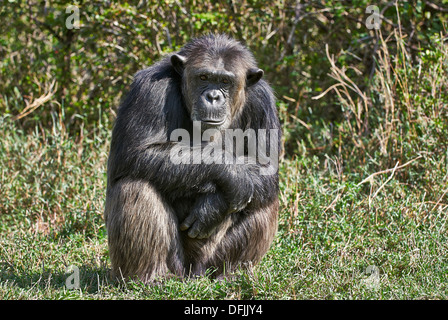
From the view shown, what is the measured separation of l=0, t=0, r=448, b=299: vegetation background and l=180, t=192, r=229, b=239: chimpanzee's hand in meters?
0.45

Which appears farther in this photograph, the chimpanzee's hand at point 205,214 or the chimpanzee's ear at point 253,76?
the chimpanzee's ear at point 253,76

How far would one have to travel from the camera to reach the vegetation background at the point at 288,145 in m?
5.72

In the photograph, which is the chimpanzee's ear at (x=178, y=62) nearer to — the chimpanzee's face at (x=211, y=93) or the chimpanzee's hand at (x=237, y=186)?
the chimpanzee's face at (x=211, y=93)

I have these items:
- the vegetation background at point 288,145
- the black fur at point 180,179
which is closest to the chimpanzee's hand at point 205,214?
the black fur at point 180,179

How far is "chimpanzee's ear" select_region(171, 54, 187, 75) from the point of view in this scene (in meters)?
5.79

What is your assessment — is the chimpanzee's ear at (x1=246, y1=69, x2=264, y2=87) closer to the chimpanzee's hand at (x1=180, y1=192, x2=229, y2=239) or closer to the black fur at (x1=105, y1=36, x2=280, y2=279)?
the black fur at (x1=105, y1=36, x2=280, y2=279)

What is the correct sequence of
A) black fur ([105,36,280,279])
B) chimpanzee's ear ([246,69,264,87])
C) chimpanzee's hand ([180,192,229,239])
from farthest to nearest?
1. chimpanzee's ear ([246,69,264,87])
2. chimpanzee's hand ([180,192,229,239])
3. black fur ([105,36,280,279])

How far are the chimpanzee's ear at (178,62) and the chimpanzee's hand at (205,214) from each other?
49.1 inches

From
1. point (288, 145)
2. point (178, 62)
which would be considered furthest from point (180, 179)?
point (288, 145)

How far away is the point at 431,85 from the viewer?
321 inches

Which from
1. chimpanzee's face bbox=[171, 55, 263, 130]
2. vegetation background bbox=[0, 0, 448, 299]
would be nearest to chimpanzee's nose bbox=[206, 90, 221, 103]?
chimpanzee's face bbox=[171, 55, 263, 130]

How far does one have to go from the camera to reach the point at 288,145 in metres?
10.1
